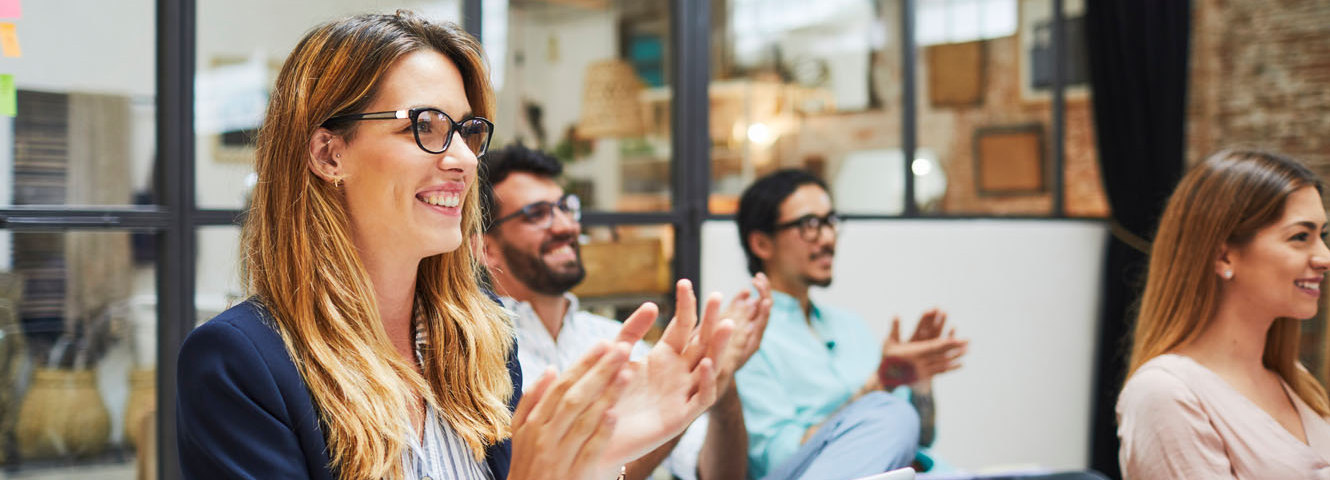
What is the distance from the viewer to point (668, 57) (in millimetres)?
3488

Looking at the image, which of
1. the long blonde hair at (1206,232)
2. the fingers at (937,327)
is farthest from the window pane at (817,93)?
the long blonde hair at (1206,232)

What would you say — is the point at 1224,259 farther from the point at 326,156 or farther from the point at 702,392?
the point at 326,156

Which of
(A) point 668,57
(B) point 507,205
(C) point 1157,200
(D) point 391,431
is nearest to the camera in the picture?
(D) point 391,431

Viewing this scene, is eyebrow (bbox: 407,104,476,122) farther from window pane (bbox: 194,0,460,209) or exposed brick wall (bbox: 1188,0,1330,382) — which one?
exposed brick wall (bbox: 1188,0,1330,382)

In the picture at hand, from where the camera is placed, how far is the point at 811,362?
9.64ft

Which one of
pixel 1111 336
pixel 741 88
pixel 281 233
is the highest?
pixel 741 88

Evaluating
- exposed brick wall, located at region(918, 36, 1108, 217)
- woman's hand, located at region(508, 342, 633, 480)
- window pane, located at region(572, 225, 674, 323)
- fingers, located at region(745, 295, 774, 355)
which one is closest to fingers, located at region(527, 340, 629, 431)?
woman's hand, located at region(508, 342, 633, 480)

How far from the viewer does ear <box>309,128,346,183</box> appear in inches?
53.2

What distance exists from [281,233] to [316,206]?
56 millimetres

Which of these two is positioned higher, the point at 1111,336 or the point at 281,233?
the point at 281,233

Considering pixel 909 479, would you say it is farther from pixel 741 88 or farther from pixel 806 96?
pixel 806 96

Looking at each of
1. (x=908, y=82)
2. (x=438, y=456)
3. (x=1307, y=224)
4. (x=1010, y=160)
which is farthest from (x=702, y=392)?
(x=1010, y=160)

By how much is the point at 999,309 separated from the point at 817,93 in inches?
47.8

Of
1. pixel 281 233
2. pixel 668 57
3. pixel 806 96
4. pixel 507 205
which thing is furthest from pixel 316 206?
pixel 806 96
